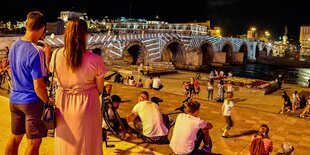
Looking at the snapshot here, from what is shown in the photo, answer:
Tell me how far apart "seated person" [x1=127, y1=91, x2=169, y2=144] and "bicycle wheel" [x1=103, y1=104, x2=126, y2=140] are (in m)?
0.50

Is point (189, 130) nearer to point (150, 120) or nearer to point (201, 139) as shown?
point (201, 139)

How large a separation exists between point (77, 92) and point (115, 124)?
10.8 ft

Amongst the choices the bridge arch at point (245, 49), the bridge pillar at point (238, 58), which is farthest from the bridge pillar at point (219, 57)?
the bridge arch at point (245, 49)

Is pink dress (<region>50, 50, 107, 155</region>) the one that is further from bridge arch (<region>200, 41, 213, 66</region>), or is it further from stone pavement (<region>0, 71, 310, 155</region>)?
bridge arch (<region>200, 41, 213, 66</region>)

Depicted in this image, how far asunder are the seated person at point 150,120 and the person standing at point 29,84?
6.96 ft

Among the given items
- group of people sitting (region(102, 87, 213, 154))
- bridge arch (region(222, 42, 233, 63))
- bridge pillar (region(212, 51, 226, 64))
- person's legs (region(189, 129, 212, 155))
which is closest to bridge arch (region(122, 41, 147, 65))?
bridge pillar (region(212, 51, 226, 64))

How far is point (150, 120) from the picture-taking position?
5125 mm

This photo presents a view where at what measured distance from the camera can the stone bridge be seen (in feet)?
118

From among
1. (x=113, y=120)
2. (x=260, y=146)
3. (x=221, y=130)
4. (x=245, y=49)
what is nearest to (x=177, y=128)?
(x=260, y=146)

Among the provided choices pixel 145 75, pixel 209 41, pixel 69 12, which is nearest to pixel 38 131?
pixel 145 75

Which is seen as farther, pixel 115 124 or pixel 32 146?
pixel 115 124

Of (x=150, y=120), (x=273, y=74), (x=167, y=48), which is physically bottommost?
(x=273, y=74)

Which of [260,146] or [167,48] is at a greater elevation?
[167,48]

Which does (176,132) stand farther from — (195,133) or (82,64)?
(82,64)
